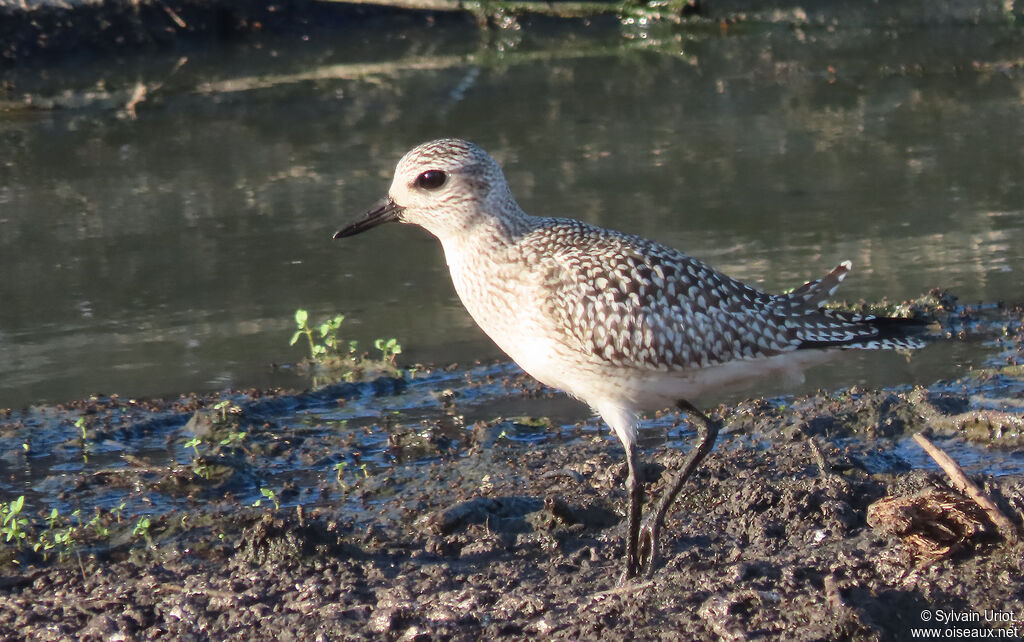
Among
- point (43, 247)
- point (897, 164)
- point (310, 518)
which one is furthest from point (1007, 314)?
point (43, 247)

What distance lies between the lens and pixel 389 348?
23.4 ft

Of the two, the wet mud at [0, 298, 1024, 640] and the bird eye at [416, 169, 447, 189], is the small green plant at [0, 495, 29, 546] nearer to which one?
the wet mud at [0, 298, 1024, 640]

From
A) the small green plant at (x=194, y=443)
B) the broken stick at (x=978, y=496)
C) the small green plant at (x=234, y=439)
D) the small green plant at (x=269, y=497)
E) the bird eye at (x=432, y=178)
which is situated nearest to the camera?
the broken stick at (x=978, y=496)

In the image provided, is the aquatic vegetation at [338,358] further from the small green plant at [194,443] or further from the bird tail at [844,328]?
the bird tail at [844,328]

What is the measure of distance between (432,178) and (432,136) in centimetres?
623

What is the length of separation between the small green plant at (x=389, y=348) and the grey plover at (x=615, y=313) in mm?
1694

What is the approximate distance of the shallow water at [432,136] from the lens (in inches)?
307

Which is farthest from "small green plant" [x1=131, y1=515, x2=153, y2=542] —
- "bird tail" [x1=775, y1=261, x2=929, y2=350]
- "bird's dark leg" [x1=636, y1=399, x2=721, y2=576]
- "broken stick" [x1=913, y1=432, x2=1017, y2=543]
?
"broken stick" [x1=913, y1=432, x2=1017, y2=543]

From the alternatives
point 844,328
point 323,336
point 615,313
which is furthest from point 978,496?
point 323,336

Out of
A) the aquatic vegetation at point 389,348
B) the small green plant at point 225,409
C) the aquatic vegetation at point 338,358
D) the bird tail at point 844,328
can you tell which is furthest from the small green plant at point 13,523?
the bird tail at point 844,328

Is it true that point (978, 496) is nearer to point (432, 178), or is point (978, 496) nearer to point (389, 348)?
point (432, 178)

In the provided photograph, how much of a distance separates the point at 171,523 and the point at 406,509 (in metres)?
1.00

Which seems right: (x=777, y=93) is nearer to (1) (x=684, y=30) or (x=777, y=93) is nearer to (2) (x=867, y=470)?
(1) (x=684, y=30)

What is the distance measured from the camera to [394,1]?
51.9 ft
